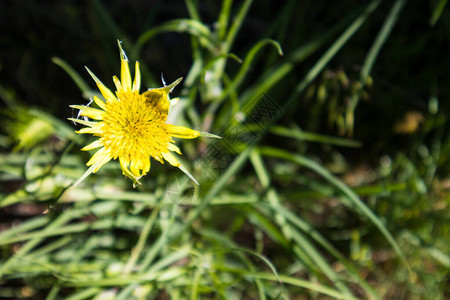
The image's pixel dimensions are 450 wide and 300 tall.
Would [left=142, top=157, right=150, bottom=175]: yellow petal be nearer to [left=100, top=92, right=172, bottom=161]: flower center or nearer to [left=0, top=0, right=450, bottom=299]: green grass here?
[left=100, top=92, right=172, bottom=161]: flower center

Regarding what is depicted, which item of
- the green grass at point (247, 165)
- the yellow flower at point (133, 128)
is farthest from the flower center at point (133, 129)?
the green grass at point (247, 165)

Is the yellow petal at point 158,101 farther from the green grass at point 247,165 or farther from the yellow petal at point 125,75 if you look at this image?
the green grass at point 247,165

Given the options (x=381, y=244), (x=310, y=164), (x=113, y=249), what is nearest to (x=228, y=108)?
(x=310, y=164)

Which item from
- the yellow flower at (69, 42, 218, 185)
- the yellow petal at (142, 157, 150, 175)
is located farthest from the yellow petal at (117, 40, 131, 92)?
the yellow petal at (142, 157, 150, 175)

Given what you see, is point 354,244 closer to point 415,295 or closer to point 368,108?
point 415,295

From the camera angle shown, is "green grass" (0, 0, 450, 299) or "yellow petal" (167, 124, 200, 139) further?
"green grass" (0, 0, 450, 299)

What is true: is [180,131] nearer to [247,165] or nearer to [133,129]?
[133,129]

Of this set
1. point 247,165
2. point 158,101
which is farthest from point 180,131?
point 247,165
